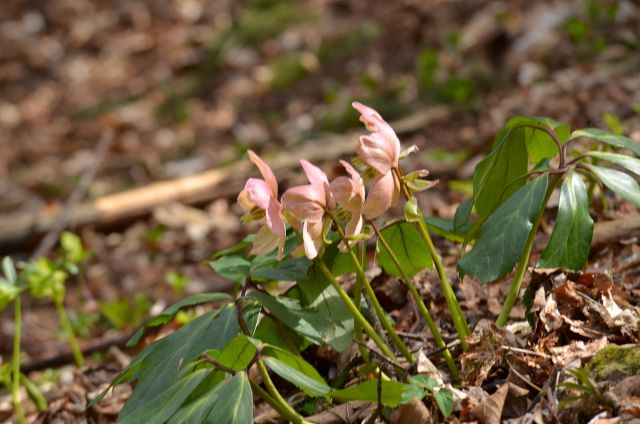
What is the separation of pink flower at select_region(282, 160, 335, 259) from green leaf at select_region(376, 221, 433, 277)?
0.26m

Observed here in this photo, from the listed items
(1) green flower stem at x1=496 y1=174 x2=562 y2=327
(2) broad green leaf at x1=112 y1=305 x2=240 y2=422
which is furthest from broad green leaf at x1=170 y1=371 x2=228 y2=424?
(1) green flower stem at x1=496 y1=174 x2=562 y2=327

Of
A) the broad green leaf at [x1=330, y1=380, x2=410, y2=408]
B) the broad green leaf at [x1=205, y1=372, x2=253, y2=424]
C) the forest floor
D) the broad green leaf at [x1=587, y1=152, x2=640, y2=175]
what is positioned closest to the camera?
the broad green leaf at [x1=205, y1=372, x2=253, y2=424]

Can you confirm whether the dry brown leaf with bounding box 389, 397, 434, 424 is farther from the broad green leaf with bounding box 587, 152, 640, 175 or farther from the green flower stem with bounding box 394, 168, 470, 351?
the broad green leaf with bounding box 587, 152, 640, 175

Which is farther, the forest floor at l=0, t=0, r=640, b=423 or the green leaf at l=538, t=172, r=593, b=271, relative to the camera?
the forest floor at l=0, t=0, r=640, b=423

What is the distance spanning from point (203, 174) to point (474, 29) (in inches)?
88.0

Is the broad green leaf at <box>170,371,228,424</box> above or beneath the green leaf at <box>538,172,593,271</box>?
beneath

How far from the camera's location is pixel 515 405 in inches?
62.1

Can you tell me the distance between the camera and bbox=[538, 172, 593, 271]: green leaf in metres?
1.45

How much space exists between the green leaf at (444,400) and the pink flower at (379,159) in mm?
343

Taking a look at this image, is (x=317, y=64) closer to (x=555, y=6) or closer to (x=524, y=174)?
(x=555, y=6)

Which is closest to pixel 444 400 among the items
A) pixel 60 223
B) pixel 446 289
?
pixel 446 289

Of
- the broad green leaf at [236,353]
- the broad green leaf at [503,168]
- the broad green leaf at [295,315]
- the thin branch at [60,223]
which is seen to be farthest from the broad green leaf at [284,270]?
the thin branch at [60,223]

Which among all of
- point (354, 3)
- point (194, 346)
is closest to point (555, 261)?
point (194, 346)

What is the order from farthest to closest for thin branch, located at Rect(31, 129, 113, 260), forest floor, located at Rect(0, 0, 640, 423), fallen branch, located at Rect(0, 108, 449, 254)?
fallen branch, located at Rect(0, 108, 449, 254) → thin branch, located at Rect(31, 129, 113, 260) → forest floor, located at Rect(0, 0, 640, 423)
